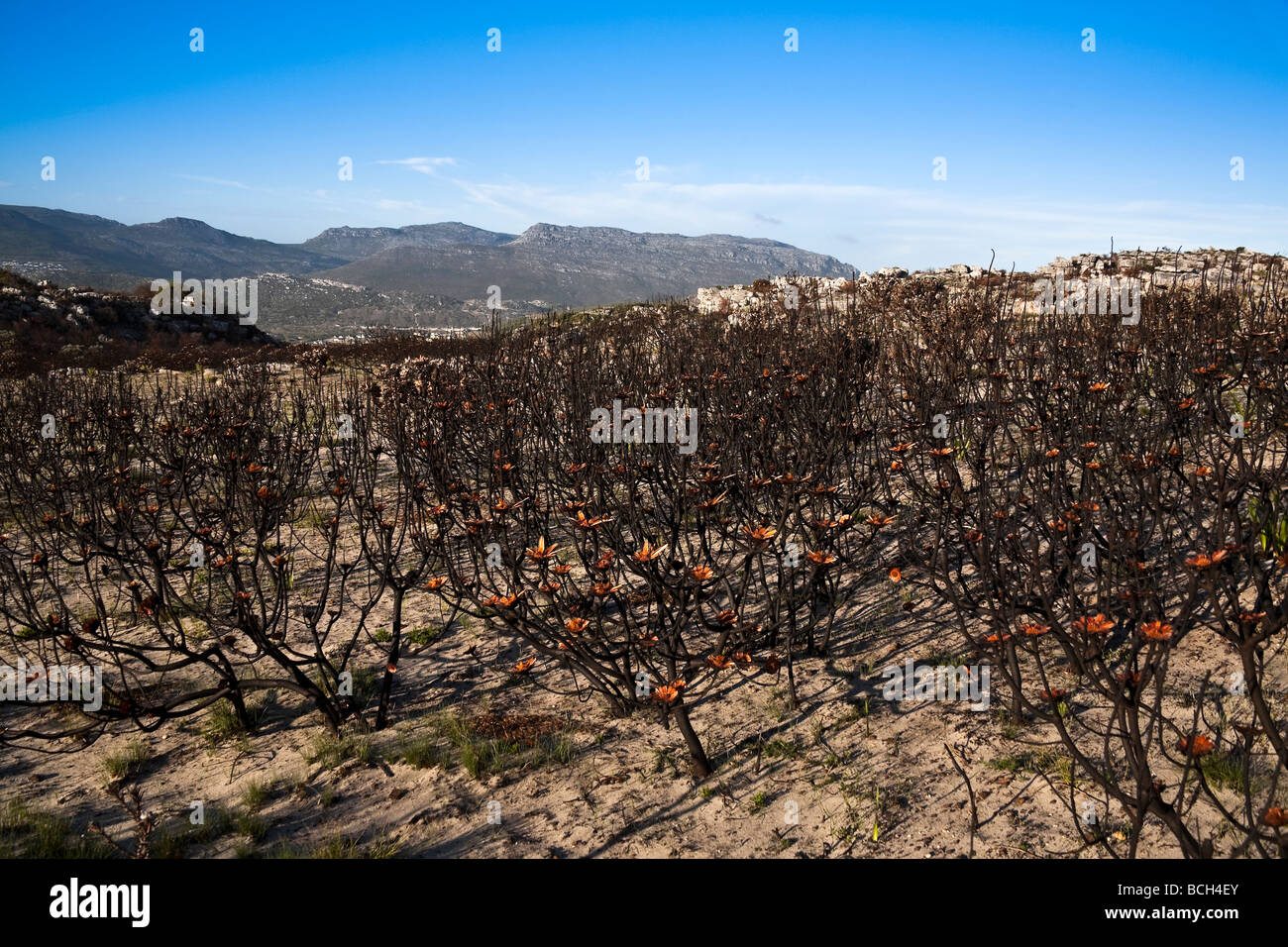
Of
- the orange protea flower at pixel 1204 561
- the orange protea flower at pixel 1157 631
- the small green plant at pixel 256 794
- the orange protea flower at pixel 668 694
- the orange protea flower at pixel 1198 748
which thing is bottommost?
the small green plant at pixel 256 794

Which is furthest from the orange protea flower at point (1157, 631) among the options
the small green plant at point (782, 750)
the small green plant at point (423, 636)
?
the small green plant at point (423, 636)

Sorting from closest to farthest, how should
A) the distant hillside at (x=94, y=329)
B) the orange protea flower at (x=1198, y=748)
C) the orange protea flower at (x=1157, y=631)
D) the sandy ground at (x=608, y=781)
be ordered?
the orange protea flower at (x=1198, y=748) → the orange protea flower at (x=1157, y=631) → the sandy ground at (x=608, y=781) → the distant hillside at (x=94, y=329)

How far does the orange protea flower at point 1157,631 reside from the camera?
1783mm

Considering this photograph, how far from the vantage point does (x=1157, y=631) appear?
1.80 m

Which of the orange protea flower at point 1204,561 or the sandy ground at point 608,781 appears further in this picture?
the sandy ground at point 608,781

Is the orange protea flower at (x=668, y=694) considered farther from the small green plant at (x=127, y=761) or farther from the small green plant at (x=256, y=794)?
the small green plant at (x=127, y=761)

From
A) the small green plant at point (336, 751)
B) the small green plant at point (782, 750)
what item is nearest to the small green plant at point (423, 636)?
the small green plant at point (336, 751)

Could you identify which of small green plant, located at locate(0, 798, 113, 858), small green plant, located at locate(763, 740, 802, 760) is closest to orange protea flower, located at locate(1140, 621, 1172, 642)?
small green plant, located at locate(763, 740, 802, 760)

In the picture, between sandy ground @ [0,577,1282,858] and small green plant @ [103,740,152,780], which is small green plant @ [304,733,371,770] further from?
small green plant @ [103,740,152,780]

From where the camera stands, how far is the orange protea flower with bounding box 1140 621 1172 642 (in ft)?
5.85

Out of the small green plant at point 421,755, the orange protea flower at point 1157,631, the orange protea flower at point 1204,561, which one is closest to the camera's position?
the orange protea flower at point 1157,631

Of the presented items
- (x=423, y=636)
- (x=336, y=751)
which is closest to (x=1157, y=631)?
(x=336, y=751)

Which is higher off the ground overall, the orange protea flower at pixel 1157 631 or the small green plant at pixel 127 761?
the orange protea flower at pixel 1157 631
